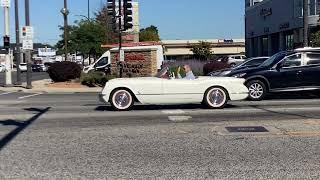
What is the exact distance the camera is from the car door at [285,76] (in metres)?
18.9

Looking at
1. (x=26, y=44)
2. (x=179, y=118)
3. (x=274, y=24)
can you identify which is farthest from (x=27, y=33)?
(x=274, y=24)

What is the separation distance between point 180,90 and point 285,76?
4.77 m

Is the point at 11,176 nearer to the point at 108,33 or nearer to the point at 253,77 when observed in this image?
the point at 253,77

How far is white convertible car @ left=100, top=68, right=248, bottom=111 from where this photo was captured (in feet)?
51.4

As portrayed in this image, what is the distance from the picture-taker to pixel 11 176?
24.7 ft

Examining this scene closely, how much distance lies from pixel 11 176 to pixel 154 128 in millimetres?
4529

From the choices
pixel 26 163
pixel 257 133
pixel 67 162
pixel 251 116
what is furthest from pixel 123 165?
pixel 251 116

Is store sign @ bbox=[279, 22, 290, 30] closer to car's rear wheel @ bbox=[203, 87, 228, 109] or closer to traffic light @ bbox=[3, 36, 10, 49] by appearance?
traffic light @ bbox=[3, 36, 10, 49]

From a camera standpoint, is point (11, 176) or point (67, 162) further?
point (67, 162)

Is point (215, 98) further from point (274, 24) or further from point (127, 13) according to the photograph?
point (274, 24)

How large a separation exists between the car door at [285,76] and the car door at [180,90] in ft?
13.5

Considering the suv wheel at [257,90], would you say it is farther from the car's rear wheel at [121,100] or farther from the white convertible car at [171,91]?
the car's rear wheel at [121,100]

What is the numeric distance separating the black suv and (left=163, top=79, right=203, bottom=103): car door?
12.1 feet

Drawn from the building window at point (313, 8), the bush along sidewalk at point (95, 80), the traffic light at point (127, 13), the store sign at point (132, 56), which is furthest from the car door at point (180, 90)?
the building window at point (313, 8)
